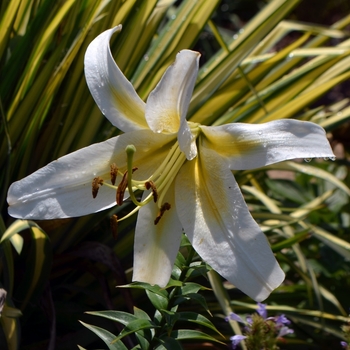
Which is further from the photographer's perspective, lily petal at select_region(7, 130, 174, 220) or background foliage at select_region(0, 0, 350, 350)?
background foliage at select_region(0, 0, 350, 350)

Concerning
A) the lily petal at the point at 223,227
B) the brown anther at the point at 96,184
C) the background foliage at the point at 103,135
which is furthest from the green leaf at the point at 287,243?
the brown anther at the point at 96,184

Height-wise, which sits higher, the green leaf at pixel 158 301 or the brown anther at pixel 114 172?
the brown anther at pixel 114 172

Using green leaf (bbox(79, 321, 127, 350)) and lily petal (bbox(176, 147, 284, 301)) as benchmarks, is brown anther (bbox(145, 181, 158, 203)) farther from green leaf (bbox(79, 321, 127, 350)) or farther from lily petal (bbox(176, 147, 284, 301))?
green leaf (bbox(79, 321, 127, 350))

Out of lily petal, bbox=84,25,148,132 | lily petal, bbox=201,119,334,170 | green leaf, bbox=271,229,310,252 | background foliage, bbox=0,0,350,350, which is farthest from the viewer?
green leaf, bbox=271,229,310,252

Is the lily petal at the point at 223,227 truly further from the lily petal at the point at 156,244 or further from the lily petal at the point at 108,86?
the lily petal at the point at 108,86

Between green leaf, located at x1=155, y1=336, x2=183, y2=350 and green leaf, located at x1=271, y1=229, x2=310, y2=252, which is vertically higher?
green leaf, located at x1=155, y1=336, x2=183, y2=350

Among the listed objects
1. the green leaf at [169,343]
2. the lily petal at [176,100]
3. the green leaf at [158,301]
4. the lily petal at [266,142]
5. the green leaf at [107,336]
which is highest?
the lily petal at [176,100]

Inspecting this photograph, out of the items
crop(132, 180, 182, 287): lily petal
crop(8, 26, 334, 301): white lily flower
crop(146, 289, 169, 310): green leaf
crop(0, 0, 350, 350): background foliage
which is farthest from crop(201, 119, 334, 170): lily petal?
crop(0, 0, 350, 350): background foliage
